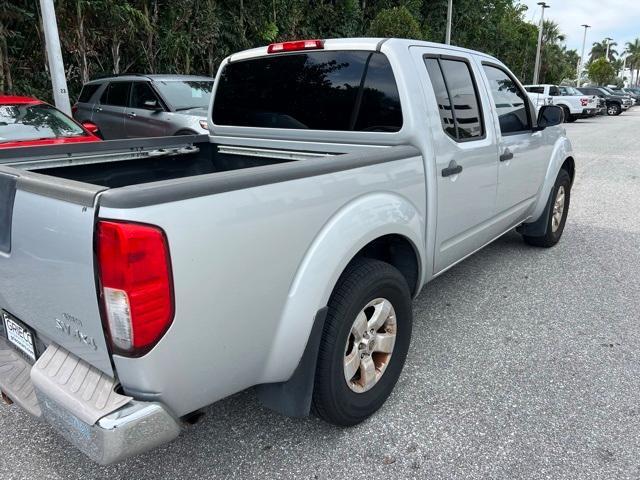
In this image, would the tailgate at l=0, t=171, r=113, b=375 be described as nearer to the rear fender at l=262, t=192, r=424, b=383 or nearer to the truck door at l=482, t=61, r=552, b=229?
the rear fender at l=262, t=192, r=424, b=383

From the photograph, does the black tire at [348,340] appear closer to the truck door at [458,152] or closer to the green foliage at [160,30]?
the truck door at [458,152]

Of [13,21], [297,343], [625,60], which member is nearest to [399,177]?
[297,343]

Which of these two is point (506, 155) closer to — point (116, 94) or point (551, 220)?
point (551, 220)

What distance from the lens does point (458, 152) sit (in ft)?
10.3

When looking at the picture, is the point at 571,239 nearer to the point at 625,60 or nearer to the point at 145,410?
the point at 145,410

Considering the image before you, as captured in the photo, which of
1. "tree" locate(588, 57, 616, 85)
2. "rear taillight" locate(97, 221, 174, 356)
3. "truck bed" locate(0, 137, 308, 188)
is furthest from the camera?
"tree" locate(588, 57, 616, 85)

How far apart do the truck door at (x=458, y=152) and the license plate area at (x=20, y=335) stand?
216 centimetres

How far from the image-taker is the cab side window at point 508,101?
3850 millimetres

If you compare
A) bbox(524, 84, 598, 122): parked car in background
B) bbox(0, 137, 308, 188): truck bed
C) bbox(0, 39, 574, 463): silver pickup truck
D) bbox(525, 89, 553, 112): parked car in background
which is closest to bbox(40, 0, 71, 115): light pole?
bbox(0, 39, 574, 463): silver pickup truck

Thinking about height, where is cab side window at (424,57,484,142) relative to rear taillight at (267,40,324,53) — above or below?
below

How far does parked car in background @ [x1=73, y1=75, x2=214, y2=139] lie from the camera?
841cm

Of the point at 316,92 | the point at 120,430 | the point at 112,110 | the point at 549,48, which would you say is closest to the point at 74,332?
the point at 120,430

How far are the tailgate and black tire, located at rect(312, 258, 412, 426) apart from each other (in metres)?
0.91

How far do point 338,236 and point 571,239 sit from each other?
14.4 ft
